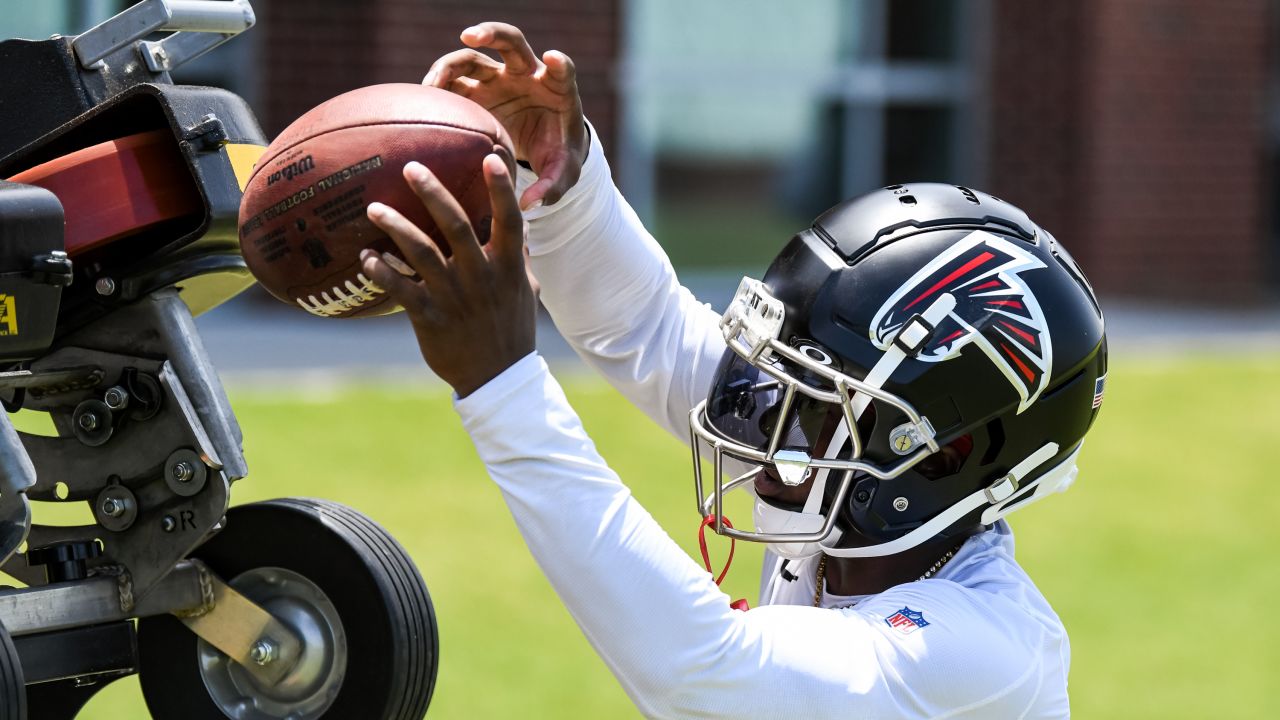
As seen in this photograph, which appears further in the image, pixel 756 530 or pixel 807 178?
pixel 807 178

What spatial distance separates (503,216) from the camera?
2291 mm

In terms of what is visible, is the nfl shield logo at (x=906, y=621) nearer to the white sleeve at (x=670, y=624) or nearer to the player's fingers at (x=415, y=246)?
the white sleeve at (x=670, y=624)

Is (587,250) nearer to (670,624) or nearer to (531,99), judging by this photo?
(531,99)

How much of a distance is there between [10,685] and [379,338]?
8.77m

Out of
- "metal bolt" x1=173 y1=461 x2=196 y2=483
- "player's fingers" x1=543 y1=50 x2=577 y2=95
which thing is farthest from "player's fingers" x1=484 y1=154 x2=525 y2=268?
"metal bolt" x1=173 y1=461 x2=196 y2=483

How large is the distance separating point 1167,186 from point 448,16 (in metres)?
7.04

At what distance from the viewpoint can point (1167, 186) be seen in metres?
15.0

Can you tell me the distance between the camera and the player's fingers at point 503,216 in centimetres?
227

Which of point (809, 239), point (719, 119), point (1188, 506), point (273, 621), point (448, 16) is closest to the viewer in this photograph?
point (809, 239)

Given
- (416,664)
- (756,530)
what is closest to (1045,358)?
(756,530)

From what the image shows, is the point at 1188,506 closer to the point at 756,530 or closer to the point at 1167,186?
the point at 756,530

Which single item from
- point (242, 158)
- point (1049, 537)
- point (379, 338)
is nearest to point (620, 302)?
point (242, 158)

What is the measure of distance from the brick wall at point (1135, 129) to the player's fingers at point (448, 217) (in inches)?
512

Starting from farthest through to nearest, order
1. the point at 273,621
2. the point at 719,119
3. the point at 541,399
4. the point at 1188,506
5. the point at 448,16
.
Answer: the point at 719,119, the point at 448,16, the point at 1188,506, the point at 273,621, the point at 541,399
